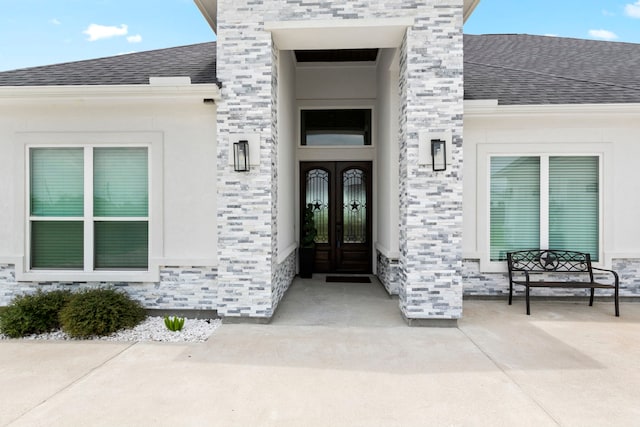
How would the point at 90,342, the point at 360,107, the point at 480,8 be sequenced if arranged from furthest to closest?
the point at 360,107 → the point at 480,8 → the point at 90,342

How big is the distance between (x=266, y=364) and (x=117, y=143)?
3822 mm

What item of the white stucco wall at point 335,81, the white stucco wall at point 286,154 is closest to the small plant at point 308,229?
the white stucco wall at point 286,154

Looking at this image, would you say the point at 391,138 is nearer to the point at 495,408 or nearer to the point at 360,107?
the point at 360,107

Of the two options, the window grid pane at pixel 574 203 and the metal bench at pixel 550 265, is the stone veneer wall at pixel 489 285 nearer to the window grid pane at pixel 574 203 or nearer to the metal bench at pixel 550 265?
the metal bench at pixel 550 265

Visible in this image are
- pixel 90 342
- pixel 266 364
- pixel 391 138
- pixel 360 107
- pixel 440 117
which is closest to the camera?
pixel 266 364

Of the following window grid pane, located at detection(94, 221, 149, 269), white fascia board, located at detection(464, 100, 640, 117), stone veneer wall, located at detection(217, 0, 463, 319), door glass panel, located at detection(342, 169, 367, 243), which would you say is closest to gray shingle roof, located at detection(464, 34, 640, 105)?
white fascia board, located at detection(464, 100, 640, 117)

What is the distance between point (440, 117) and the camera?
188 inches

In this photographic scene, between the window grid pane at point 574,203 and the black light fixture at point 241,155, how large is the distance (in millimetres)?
4980

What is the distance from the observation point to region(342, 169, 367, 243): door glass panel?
817cm

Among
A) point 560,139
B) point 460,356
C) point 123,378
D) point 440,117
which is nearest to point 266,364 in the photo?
point 123,378

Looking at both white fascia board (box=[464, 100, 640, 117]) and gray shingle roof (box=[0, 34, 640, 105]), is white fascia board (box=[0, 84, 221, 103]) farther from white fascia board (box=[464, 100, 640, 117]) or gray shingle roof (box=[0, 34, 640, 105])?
white fascia board (box=[464, 100, 640, 117])

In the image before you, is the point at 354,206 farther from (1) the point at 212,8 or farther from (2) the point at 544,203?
(1) the point at 212,8

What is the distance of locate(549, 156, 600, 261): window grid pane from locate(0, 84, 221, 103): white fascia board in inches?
220

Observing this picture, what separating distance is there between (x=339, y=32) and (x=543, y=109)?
136 inches
